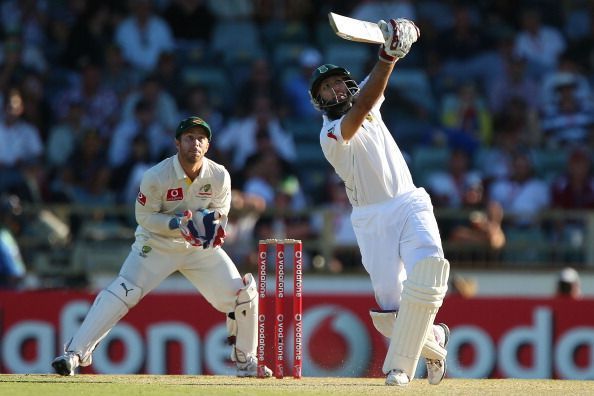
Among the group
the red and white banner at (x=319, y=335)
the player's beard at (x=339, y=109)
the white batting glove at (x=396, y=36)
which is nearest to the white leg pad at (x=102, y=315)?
the player's beard at (x=339, y=109)

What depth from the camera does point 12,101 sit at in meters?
13.8

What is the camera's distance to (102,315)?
8.65m

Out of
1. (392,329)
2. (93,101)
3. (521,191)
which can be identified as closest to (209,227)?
(392,329)

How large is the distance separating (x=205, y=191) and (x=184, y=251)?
1.29ft

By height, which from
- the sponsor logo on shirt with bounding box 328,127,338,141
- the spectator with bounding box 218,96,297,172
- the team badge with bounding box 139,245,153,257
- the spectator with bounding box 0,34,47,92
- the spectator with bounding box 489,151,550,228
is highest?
the spectator with bounding box 0,34,47,92

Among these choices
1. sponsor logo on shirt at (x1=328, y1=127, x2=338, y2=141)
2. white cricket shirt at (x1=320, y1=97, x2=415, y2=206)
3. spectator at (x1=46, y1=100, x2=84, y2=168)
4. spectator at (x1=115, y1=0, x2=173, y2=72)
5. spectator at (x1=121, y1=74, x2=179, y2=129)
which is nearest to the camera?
sponsor logo on shirt at (x1=328, y1=127, x2=338, y2=141)

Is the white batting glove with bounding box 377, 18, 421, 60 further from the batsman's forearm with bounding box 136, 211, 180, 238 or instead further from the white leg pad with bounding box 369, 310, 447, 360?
the batsman's forearm with bounding box 136, 211, 180, 238

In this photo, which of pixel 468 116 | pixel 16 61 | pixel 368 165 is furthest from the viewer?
pixel 16 61

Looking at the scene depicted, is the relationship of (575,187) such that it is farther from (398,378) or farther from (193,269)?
(398,378)

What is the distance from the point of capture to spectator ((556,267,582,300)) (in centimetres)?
1226

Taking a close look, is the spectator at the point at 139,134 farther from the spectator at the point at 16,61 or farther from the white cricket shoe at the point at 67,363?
the white cricket shoe at the point at 67,363

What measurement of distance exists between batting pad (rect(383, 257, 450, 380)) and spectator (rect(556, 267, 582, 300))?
4713 mm

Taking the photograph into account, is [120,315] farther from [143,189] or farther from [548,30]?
[548,30]

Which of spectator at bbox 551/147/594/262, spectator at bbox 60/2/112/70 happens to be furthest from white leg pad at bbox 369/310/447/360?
spectator at bbox 60/2/112/70
